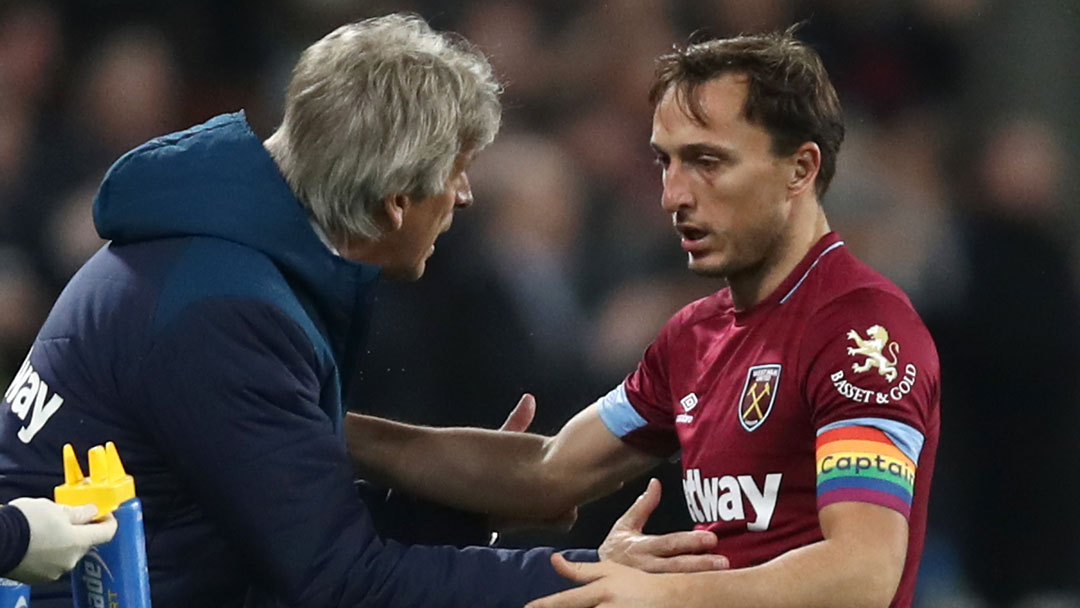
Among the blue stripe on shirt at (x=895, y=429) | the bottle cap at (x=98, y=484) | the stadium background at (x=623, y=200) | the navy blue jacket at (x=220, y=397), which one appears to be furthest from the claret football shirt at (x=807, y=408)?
the stadium background at (x=623, y=200)

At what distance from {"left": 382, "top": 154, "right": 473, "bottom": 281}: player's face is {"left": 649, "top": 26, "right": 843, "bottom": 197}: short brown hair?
0.31m

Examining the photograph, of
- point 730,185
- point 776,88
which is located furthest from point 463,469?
point 776,88

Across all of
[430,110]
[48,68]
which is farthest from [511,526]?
[48,68]

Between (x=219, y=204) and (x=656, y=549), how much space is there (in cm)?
65

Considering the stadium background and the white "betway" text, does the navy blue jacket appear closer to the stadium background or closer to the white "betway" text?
the white "betway" text

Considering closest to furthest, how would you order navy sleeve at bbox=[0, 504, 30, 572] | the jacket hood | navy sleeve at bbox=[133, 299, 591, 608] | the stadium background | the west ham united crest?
navy sleeve at bbox=[0, 504, 30, 572] → navy sleeve at bbox=[133, 299, 591, 608] → the jacket hood → the west ham united crest → the stadium background

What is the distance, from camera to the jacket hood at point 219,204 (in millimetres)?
1674

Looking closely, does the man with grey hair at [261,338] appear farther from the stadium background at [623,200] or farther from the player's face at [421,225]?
the stadium background at [623,200]

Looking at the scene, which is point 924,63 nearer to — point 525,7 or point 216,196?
point 525,7

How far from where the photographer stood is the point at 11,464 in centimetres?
166

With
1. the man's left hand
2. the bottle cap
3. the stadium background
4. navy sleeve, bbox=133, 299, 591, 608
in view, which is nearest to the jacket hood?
navy sleeve, bbox=133, 299, 591, 608

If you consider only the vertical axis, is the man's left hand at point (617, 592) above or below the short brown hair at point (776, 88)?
below

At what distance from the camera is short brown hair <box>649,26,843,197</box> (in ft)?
6.10

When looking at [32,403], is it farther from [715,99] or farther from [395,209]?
[715,99]
